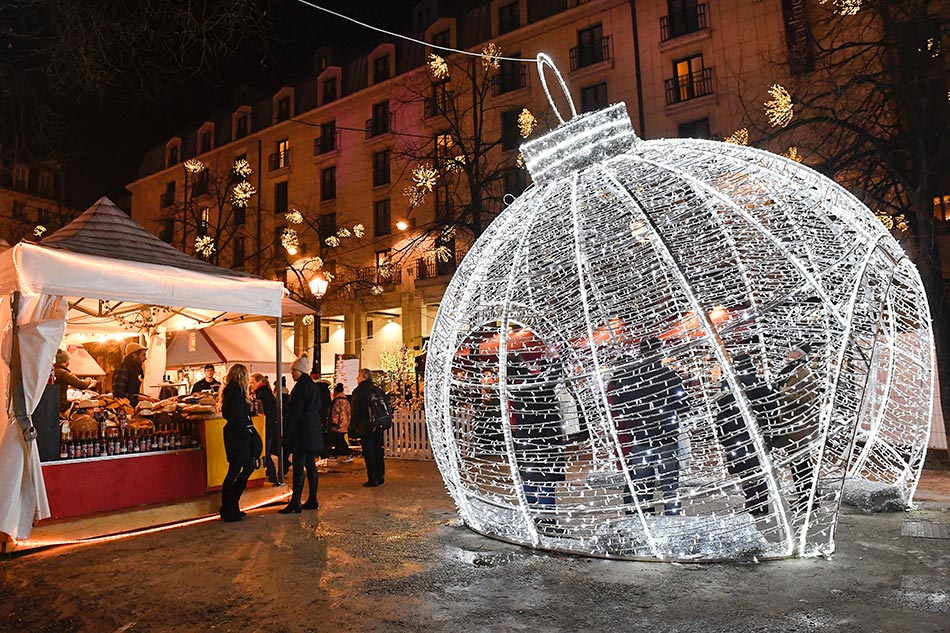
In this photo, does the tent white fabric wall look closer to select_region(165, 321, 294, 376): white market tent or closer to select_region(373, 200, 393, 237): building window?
select_region(165, 321, 294, 376): white market tent

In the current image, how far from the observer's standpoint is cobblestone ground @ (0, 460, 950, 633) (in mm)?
3629

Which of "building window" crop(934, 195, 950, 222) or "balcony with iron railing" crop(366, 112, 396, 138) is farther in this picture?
"balcony with iron railing" crop(366, 112, 396, 138)

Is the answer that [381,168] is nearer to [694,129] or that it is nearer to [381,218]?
[381,218]

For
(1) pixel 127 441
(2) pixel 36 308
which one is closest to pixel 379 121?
(1) pixel 127 441

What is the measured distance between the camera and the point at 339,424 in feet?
38.5

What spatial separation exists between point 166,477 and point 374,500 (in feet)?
8.15

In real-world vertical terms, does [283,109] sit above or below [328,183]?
above

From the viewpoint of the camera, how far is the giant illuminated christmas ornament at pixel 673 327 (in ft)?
14.2

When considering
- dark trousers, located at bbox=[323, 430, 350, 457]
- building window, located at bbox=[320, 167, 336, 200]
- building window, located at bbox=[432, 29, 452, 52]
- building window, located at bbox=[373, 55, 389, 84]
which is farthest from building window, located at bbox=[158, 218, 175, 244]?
dark trousers, located at bbox=[323, 430, 350, 457]

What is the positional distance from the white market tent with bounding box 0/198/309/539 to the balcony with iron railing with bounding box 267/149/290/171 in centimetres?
2713

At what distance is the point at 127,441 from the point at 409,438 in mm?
6487

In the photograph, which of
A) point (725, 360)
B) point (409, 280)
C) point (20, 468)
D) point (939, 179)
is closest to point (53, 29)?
point (20, 468)

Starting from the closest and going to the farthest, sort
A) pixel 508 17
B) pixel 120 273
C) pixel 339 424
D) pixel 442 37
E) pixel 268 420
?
1. pixel 120 273
2. pixel 268 420
3. pixel 339 424
4. pixel 508 17
5. pixel 442 37

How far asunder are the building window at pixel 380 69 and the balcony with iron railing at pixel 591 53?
32.6 feet
